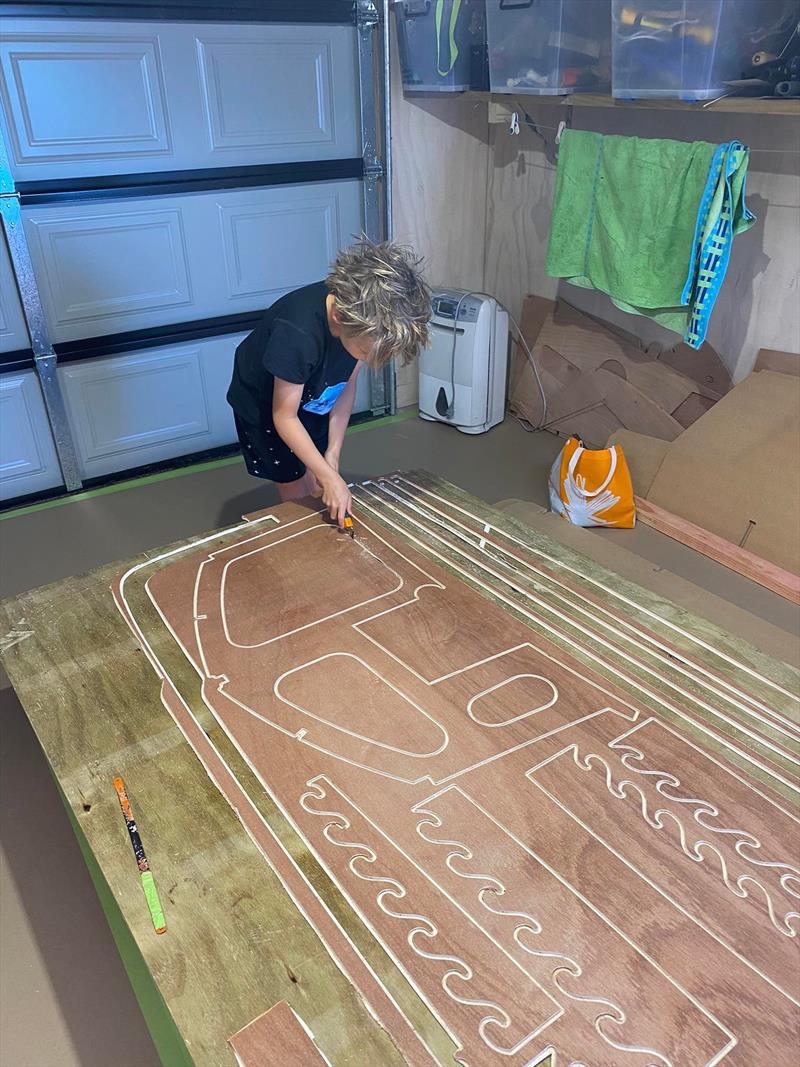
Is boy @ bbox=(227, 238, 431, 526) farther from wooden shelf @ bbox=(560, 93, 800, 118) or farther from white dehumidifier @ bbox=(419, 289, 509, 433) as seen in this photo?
white dehumidifier @ bbox=(419, 289, 509, 433)

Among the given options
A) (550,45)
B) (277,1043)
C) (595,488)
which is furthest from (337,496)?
(550,45)

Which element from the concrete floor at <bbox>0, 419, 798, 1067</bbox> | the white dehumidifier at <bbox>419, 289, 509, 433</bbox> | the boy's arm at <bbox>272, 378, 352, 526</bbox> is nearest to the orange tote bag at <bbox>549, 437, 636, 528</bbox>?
the concrete floor at <bbox>0, 419, 798, 1067</bbox>

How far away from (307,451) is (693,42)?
181cm

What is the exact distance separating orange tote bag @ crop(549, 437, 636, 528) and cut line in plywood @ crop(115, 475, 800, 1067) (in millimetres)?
1233

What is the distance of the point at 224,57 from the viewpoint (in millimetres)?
3105

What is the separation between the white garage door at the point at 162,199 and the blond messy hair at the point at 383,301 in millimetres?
1767

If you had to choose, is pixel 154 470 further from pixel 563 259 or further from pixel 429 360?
pixel 563 259

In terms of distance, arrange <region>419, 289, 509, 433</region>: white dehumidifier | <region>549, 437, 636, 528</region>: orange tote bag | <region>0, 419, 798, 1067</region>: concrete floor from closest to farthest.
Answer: <region>0, 419, 798, 1067</region>: concrete floor, <region>549, 437, 636, 528</region>: orange tote bag, <region>419, 289, 509, 433</region>: white dehumidifier

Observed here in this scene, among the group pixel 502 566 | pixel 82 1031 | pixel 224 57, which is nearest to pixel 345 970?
pixel 82 1031

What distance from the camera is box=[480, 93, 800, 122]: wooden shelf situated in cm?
236

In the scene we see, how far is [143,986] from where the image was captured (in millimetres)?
1612

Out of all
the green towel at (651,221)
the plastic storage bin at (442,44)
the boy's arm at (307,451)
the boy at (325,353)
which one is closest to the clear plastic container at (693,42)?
the green towel at (651,221)

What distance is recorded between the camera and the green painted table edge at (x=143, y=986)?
4.76 feet

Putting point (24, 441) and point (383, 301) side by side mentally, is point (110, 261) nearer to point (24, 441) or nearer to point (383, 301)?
point (24, 441)
